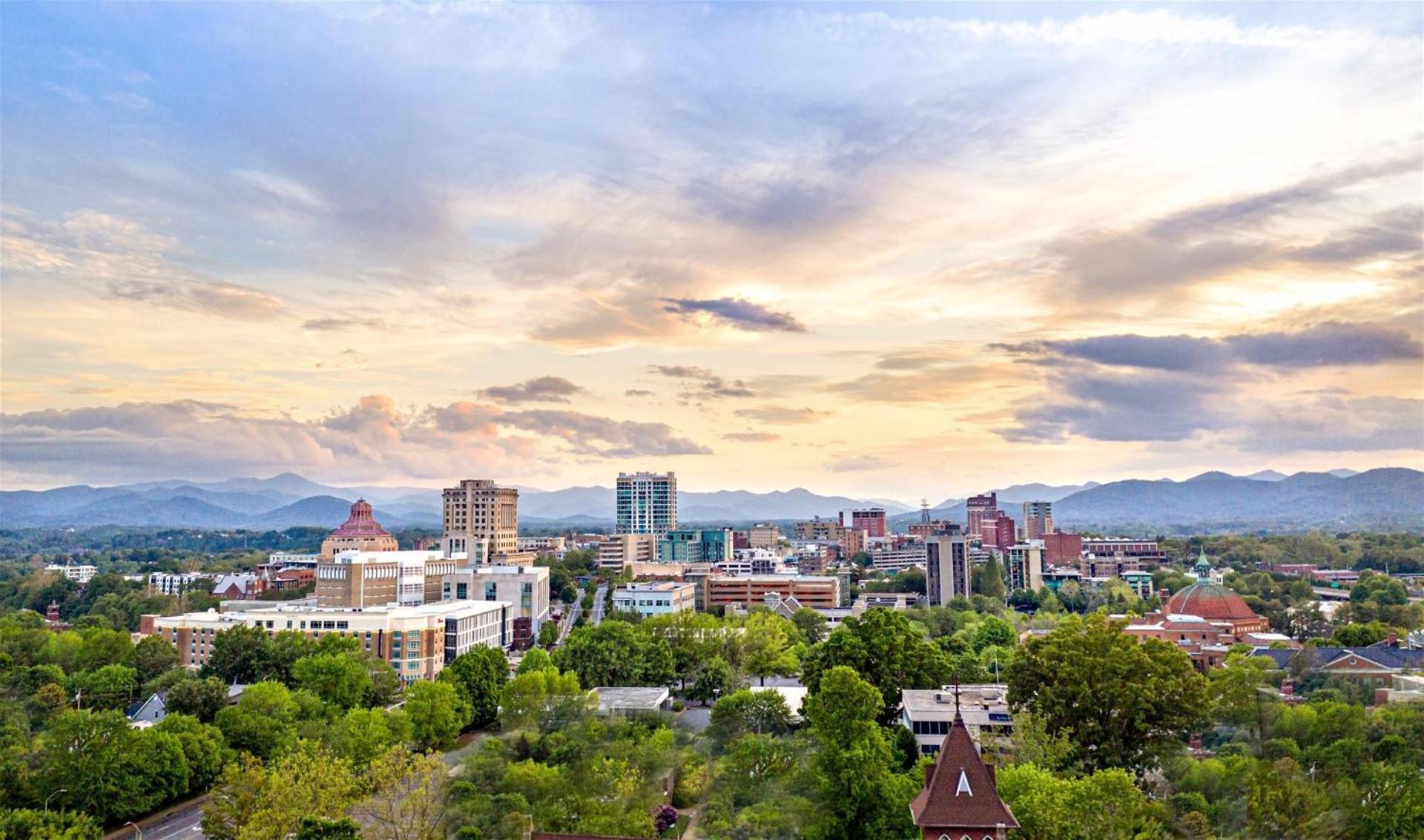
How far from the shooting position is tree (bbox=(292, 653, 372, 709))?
5719 cm

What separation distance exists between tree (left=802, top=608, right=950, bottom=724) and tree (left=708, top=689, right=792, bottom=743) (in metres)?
3.73

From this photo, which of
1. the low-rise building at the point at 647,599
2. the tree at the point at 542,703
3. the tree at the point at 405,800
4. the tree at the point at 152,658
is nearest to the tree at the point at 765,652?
the tree at the point at 542,703

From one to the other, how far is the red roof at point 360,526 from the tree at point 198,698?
184 feet

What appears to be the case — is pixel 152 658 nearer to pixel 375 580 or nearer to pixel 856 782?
pixel 375 580

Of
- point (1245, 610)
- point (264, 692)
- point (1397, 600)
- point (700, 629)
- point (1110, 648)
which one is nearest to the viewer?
point (1110, 648)

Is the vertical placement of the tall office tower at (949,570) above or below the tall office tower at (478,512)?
below

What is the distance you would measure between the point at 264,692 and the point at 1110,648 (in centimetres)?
4180

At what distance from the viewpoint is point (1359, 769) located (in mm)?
38469

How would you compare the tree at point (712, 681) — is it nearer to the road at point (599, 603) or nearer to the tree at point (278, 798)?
the tree at point (278, 798)

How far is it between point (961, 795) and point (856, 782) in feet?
21.2

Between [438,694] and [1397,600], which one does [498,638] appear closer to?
[438,694]

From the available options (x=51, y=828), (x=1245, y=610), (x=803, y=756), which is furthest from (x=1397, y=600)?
(x=51, y=828)

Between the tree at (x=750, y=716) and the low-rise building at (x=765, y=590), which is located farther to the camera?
the low-rise building at (x=765, y=590)

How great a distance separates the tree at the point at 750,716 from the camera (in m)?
48.7
